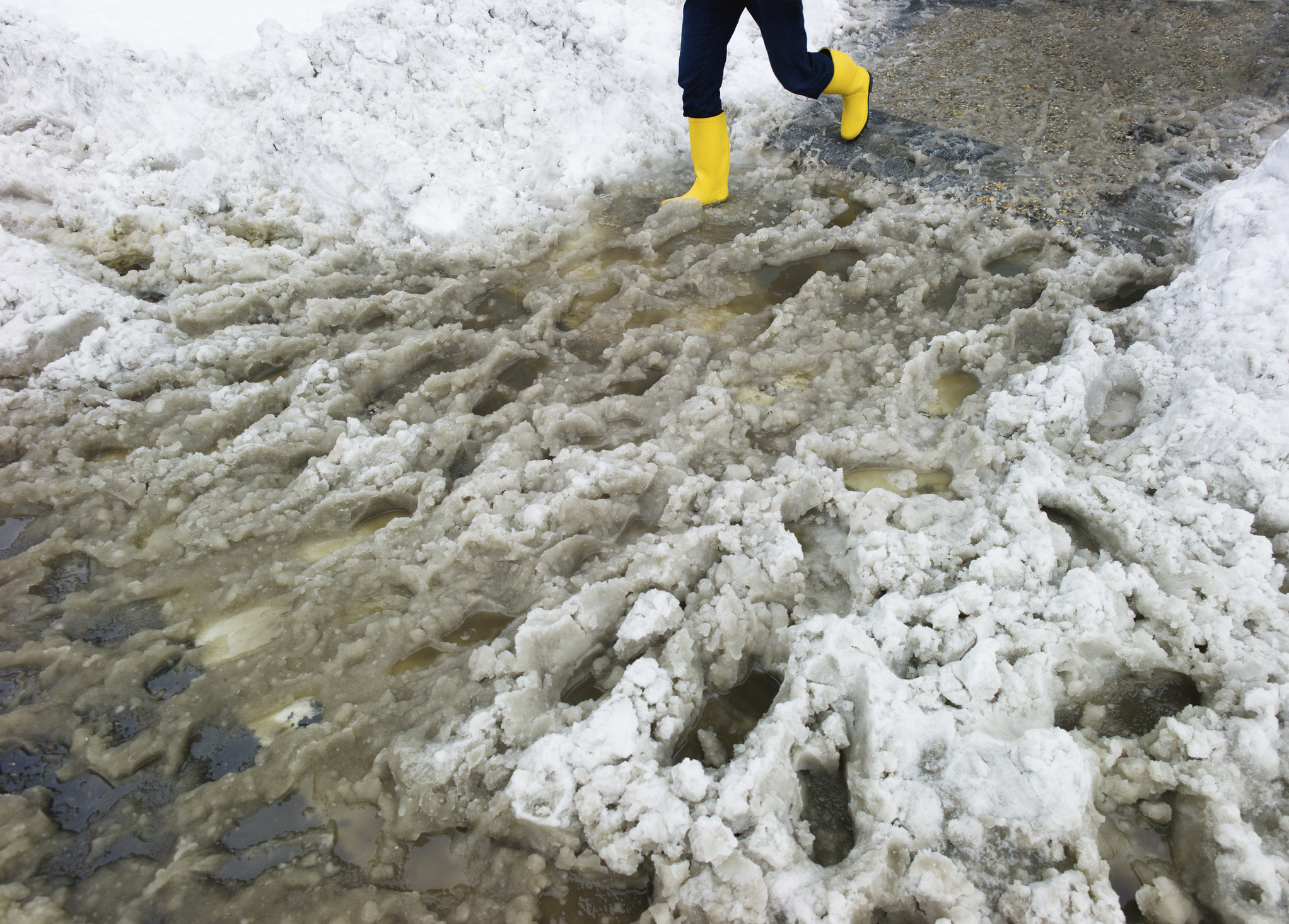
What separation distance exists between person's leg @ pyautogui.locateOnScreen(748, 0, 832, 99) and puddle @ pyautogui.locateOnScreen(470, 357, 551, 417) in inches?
85.0

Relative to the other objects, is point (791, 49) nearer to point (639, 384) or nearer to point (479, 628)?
point (639, 384)

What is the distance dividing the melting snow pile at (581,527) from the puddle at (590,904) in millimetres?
28

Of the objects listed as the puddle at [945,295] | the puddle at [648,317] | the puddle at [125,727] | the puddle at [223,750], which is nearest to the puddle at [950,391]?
the puddle at [945,295]

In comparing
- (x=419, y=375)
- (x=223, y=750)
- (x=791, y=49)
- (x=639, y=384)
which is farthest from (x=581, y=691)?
(x=791, y=49)

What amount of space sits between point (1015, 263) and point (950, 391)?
42.2 inches

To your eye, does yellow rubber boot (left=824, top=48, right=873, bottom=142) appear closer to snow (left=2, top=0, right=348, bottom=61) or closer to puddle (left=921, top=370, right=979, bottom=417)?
puddle (left=921, top=370, right=979, bottom=417)

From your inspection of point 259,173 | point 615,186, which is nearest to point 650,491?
point 615,186

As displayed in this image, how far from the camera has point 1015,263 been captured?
11.1 ft

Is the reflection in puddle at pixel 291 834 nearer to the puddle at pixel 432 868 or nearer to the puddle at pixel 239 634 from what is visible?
the puddle at pixel 432 868

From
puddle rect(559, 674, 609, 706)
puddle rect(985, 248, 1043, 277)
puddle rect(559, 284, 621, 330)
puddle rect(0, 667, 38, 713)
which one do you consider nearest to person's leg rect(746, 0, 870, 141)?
puddle rect(985, 248, 1043, 277)

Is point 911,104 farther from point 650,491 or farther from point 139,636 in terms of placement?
point 139,636

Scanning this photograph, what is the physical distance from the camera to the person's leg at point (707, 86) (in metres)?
3.46

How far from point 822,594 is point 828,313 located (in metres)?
1.56

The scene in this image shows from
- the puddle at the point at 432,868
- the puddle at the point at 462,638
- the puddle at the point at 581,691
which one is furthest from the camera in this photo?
the puddle at the point at 462,638
